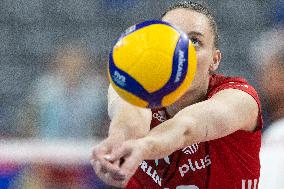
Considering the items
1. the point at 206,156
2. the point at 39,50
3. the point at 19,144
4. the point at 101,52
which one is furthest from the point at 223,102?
the point at 39,50

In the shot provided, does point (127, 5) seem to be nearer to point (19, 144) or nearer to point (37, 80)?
point (37, 80)

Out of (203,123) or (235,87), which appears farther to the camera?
(235,87)

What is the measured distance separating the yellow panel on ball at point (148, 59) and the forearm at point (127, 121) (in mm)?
272

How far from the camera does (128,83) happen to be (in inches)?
96.3

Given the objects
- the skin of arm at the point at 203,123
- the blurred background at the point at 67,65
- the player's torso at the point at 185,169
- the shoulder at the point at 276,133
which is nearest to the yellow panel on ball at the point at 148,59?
the skin of arm at the point at 203,123

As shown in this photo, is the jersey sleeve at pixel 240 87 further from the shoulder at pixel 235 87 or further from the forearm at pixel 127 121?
the forearm at pixel 127 121

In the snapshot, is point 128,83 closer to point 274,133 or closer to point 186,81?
point 186,81

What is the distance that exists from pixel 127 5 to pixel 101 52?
1.12 metres

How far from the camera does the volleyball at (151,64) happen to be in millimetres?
2418

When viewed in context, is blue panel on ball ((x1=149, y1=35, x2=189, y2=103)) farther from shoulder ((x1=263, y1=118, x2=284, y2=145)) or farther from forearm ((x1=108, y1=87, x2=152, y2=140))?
shoulder ((x1=263, y1=118, x2=284, y2=145))

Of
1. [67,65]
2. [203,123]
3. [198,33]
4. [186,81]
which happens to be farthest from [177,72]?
[67,65]

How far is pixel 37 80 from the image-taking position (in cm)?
765

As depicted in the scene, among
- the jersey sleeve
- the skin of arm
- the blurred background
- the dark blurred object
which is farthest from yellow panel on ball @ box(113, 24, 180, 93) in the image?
the blurred background

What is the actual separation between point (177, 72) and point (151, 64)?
4.6 inches
